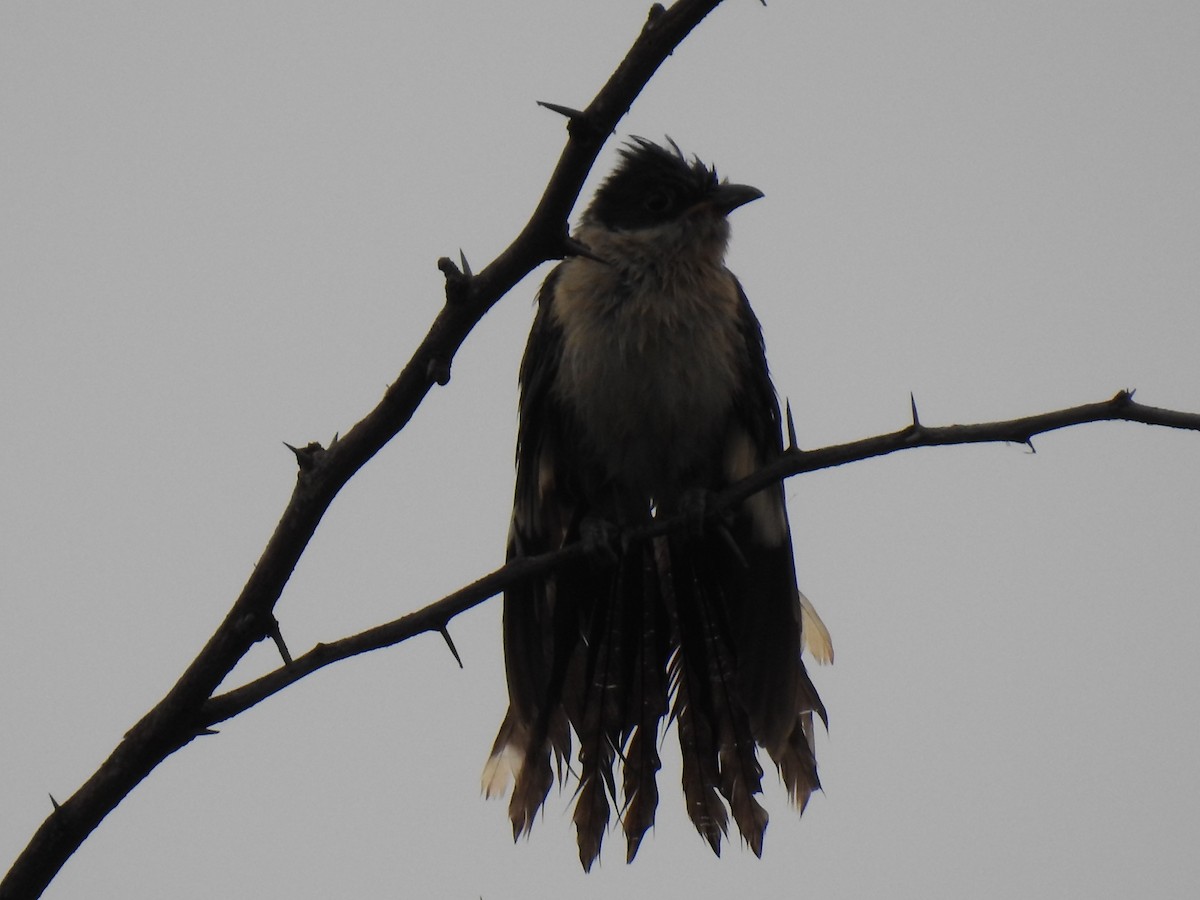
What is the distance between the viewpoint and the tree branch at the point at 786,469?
263 cm

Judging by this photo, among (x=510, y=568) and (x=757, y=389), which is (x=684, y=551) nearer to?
(x=757, y=389)

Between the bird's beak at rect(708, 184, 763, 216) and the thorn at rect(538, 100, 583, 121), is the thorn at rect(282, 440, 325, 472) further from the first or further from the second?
the bird's beak at rect(708, 184, 763, 216)

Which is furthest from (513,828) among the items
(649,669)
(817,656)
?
(817,656)

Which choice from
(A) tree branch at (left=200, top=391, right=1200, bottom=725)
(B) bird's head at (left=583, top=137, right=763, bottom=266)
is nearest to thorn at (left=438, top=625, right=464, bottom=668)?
(A) tree branch at (left=200, top=391, right=1200, bottom=725)

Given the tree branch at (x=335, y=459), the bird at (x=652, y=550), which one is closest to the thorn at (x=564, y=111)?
the tree branch at (x=335, y=459)

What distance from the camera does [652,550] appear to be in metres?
4.71

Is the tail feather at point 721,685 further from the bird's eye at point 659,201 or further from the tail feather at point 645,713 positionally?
the bird's eye at point 659,201

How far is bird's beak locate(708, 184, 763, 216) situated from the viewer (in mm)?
5047

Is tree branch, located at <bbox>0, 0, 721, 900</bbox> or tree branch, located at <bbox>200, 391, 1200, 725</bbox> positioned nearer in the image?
tree branch, located at <bbox>0, 0, 721, 900</bbox>

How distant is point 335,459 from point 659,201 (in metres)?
2.67

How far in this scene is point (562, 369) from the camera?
4715 mm

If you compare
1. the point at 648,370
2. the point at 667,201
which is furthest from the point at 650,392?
the point at 667,201

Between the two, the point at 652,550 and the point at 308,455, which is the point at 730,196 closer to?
the point at 652,550

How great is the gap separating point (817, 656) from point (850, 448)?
1787mm
